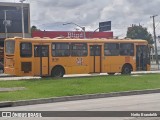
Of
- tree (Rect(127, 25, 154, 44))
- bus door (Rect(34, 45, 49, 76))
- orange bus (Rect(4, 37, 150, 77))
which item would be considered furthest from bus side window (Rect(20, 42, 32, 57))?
tree (Rect(127, 25, 154, 44))

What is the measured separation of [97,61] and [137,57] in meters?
3.98

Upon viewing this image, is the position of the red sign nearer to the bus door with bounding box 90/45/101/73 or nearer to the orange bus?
the orange bus

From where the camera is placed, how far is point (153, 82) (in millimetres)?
24594

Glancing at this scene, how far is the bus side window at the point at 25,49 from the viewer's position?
2889cm

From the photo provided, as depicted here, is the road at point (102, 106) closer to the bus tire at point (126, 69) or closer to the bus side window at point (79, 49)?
the bus side window at point (79, 49)


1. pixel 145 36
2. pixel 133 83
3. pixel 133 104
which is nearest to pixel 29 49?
pixel 133 83

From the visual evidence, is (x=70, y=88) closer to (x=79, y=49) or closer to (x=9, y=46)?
(x=9, y=46)

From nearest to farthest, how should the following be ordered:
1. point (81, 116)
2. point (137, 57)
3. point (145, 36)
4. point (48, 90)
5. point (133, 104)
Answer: point (81, 116), point (133, 104), point (48, 90), point (137, 57), point (145, 36)

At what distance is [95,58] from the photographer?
106 ft

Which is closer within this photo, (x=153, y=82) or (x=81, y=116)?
(x=81, y=116)

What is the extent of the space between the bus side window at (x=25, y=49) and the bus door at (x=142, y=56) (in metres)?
9.52

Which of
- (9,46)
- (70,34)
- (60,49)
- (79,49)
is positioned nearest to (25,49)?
(9,46)

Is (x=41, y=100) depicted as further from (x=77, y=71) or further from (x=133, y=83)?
(x=77, y=71)

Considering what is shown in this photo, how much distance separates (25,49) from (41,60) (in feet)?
4.39
